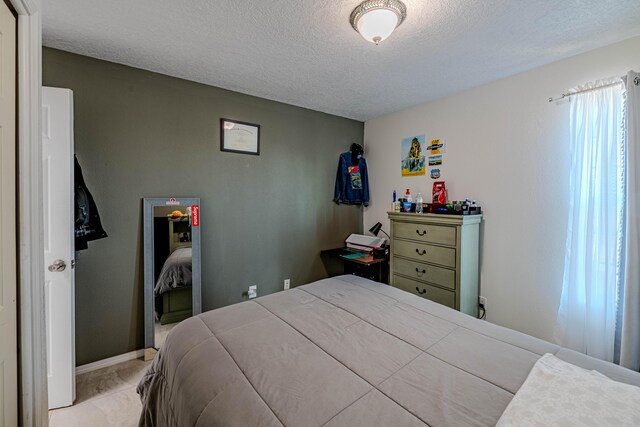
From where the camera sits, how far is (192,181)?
2.52 metres

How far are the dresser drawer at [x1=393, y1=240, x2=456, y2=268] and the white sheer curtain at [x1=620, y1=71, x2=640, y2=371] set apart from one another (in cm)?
102

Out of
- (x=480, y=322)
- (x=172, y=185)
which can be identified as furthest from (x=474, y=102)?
(x=172, y=185)

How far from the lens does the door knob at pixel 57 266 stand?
1.75 m

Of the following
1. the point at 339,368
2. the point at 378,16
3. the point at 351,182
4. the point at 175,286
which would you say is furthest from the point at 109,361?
the point at 378,16

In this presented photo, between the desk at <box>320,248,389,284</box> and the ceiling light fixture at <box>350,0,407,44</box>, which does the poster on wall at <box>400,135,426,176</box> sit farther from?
the ceiling light fixture at <box>350,0,407,44</box>

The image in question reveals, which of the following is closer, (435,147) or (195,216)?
(195,216)

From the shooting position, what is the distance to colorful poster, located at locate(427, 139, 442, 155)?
2.89 m

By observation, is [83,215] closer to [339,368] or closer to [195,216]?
[195,216]

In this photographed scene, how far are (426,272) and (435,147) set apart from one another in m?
1.33

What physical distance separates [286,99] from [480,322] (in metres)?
2.63

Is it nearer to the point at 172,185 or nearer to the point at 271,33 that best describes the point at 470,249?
the point at 271,33

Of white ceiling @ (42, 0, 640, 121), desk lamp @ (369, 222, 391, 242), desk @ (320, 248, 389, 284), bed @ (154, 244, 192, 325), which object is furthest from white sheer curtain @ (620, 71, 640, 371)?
bed @ (154, 244, 192, 325)

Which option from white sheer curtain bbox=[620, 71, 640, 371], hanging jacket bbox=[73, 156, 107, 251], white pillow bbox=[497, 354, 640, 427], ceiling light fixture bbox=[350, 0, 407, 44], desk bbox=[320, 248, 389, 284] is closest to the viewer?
white pillow bbox=[497, 354, 640, 427]

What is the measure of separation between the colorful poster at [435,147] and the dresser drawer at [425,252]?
1.03m
